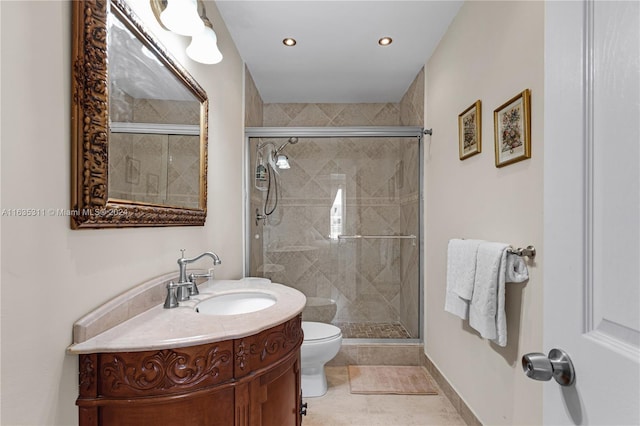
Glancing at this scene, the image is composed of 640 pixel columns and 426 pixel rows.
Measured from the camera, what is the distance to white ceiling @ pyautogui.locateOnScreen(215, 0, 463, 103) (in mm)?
2041

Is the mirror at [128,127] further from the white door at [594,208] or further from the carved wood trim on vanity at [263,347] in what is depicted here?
the white door at [594,208]

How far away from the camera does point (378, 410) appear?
6.82 ft

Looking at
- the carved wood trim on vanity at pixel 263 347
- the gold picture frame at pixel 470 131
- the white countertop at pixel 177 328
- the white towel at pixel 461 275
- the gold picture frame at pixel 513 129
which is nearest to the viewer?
the white countertop at pixel 177 328

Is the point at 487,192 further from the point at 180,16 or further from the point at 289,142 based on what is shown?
the point at 289,142

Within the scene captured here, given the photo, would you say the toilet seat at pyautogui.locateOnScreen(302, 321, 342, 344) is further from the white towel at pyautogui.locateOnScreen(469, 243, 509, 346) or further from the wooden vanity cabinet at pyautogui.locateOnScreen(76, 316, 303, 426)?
the wooden vanity cabinet at pyautogui.locateOnScreen(76, 316, 303, 426)

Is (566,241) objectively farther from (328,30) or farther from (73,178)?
(328,30)

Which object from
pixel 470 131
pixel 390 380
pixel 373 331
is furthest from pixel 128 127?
pixel 373 331

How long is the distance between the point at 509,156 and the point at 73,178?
5.26 feet

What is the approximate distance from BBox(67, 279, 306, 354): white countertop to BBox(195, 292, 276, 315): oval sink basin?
0.15 metres

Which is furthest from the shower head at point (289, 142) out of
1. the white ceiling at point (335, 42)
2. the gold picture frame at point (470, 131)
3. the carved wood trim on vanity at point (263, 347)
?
the carved wood trim on vanity at point (263, 347)

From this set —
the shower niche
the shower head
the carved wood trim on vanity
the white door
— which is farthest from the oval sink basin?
the shower head

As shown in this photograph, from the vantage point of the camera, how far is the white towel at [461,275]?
163 centimetres

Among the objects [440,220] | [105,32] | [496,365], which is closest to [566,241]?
[105,32]

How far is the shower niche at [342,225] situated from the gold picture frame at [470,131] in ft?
2.93
